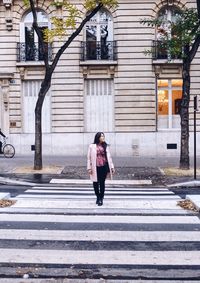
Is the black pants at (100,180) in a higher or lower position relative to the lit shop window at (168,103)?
lower

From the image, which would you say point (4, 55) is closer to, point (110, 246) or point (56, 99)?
point (56, 99)

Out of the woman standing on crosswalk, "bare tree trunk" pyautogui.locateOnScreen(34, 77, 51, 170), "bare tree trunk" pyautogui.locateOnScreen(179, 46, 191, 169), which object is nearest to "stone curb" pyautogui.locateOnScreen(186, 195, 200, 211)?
the woman standing on crosswalk

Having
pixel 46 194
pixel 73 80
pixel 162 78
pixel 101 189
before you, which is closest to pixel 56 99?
pixel 73 80

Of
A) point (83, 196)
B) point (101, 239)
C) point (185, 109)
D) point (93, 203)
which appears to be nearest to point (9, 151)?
point (185, 109)

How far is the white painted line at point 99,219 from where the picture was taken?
33.0ft

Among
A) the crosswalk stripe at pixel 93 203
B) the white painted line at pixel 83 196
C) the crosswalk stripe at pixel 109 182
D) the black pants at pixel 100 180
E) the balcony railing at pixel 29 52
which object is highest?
the balcony railing at pixel 29 52

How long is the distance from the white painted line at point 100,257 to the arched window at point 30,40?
807 inches

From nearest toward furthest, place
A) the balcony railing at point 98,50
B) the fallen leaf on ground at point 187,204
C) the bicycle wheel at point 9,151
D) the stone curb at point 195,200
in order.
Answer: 1. the stone curb at point 195,200
2. the fallen leaf on ground at point 187,204
3. the bicycle wheel at point 9,151
4. the balcony railing at point 98,50

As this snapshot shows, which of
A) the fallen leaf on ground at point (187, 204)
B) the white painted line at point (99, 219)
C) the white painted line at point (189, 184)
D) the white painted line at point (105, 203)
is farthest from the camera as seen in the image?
the white painted line at point (189, 184)

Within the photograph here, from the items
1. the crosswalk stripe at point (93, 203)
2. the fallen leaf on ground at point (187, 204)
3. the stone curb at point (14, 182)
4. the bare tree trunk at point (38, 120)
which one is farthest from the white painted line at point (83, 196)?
the bare tree trunk at point (38, 120)

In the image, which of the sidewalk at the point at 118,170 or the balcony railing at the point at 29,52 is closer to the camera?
the sidewalk at the point at 118,170

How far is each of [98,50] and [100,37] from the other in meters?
0.73

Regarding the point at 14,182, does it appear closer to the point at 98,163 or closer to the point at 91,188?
the point at 91,188

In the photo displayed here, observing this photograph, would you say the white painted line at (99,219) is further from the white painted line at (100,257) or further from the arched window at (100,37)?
the arched window at (100,37)
